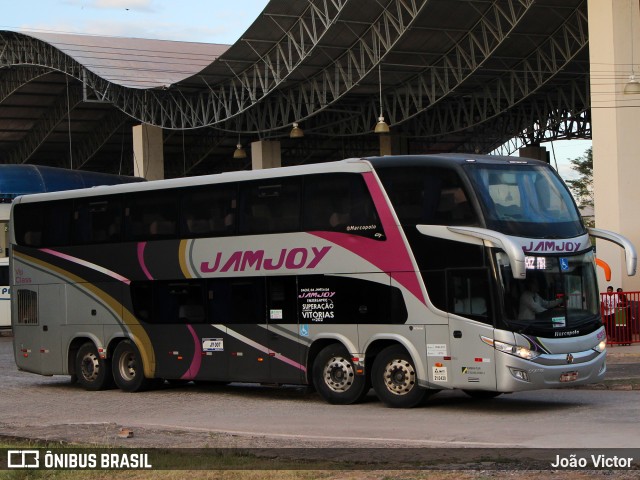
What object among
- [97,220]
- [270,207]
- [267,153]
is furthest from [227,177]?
[267,153]

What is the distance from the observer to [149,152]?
60.8m

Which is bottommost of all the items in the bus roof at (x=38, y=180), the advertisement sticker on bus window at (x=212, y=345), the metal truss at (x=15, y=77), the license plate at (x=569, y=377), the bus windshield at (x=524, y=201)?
the license plate at (x=569, y=377)

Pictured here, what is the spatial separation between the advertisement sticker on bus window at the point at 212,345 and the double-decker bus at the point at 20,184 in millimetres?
24779

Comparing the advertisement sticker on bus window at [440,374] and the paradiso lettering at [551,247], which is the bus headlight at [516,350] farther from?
the paradiso lettering at [551,247]

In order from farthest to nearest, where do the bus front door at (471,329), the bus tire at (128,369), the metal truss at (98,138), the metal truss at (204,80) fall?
the metal truss at (98,138)
the metal truss at (204,80)
the bus tire at (128,369)
the bus front door at (471,329)

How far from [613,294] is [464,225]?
11796 mm

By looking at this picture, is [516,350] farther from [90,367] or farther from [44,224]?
[44,224]

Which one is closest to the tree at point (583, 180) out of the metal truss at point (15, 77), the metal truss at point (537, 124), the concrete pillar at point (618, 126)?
the metal truss at point (537, 124)

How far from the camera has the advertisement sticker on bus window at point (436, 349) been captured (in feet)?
54.3

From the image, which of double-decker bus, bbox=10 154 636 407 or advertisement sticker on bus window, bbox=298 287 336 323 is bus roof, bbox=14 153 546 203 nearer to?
double-decker bus, bbox=10 154 636 407

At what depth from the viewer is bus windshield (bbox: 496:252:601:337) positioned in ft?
52.4

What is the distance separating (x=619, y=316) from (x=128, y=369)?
12.0 metres

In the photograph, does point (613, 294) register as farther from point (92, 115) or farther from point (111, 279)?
point (92, 115)

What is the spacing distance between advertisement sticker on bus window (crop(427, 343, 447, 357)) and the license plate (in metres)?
1.70
